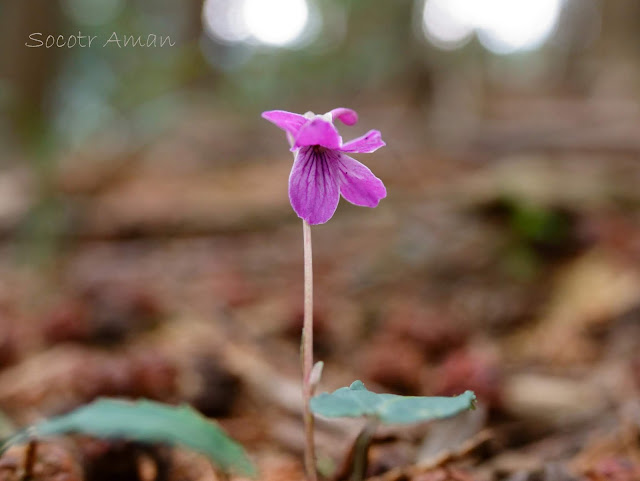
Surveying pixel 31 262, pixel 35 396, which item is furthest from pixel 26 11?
pixel 35 396

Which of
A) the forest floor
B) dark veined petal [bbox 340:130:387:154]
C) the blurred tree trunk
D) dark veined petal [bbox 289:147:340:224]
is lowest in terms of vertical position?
the forest floor

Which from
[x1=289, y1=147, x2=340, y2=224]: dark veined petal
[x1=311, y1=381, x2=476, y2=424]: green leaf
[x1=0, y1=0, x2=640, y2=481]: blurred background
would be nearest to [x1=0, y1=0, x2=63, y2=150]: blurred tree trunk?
[x1=0, y1=0, x2=640, y2=481]: blurred background

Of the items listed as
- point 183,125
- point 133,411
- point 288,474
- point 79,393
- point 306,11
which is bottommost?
point 288,474

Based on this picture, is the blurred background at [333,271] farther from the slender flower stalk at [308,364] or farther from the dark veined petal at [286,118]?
the dark veined petal at [286,118]

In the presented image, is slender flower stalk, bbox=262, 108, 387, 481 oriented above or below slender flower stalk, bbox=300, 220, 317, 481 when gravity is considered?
above

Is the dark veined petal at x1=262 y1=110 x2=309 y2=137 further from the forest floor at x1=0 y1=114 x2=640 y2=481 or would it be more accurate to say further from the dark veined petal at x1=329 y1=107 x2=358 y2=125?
the forest floor at x1=0 y1=114 x2=640 y2=481

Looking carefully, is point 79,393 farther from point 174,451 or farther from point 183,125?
point 183,125
